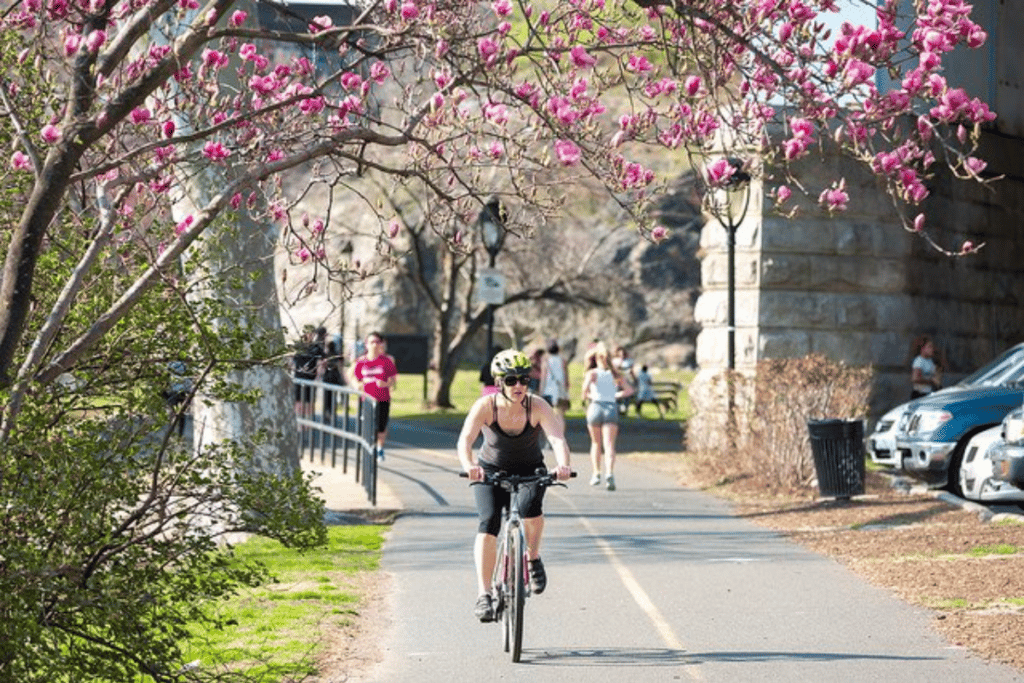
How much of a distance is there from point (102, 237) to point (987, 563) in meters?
8.17

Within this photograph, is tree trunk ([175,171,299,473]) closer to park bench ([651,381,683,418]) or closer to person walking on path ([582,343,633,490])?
person walking on path ([582,343,633,490])

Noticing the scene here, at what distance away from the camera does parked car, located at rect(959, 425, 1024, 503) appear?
18188 mm

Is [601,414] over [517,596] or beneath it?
over

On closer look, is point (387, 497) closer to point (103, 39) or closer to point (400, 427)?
point (103, 39)

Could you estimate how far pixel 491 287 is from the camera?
3425 centimetres

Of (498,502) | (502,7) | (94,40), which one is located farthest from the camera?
(498,502)

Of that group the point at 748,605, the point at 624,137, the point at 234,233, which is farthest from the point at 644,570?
the point at 234,233

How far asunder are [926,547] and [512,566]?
6177 millimetres

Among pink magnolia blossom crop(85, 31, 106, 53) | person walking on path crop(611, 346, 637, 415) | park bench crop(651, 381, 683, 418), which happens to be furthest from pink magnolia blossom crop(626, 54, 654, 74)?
person walking on path crop(611, 346, 637, 415)

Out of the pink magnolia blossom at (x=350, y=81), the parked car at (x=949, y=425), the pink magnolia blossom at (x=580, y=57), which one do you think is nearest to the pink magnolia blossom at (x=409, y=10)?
the pink magnolia blossom at (x=580, y=57)

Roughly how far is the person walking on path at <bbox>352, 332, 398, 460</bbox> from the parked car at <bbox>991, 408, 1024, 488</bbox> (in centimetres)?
1040

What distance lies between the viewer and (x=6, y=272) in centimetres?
905

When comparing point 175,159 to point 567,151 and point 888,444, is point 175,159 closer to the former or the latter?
point 567,151

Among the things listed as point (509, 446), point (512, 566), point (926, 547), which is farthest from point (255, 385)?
point (512, 566)
